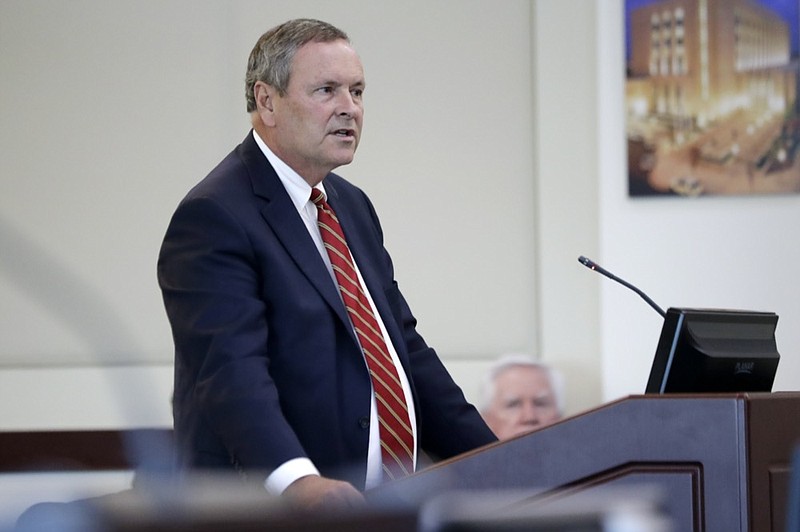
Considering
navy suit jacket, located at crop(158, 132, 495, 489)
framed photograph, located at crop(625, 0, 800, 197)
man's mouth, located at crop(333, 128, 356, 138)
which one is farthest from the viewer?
framed photograph, located at crop(625, 0, 800, 197)

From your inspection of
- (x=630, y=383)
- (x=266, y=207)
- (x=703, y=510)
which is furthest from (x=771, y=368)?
(x=630, y=383)

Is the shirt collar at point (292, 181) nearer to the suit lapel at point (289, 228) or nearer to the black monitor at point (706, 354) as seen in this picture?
the suit lapel at point (289, 228)

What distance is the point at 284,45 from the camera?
2371 mm

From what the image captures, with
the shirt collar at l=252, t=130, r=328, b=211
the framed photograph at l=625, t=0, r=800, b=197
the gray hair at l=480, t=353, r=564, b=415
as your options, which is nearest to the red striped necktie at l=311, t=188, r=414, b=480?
the shirt collar at l=252, t=130, r=328, b=211

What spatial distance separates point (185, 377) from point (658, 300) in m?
2.75

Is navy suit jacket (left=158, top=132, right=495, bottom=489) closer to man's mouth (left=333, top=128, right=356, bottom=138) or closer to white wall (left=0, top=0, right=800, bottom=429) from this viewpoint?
man's mouth (left=333, top=128, right=356, bottom=138)

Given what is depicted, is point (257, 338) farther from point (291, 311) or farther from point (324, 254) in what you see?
point (324, 254)

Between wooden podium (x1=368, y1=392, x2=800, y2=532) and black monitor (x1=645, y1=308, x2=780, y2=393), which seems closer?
wooden podium (x1=368, y1=392, x2=800, y2=532)

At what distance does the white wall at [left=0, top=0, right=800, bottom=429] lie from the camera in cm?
448

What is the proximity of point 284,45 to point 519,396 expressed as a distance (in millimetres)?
2075

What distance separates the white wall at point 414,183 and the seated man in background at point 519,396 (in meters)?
0.25

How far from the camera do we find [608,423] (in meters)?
1.73

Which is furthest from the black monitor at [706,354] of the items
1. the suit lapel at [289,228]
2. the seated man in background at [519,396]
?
the seated man in background at [519,396]

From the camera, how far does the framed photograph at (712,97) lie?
4.43 m
